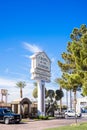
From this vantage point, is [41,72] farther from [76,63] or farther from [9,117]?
[76,63]

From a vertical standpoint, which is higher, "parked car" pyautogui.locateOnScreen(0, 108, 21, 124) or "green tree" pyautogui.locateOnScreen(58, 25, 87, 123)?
"green tree" pyautogui.locateOnScreen(58, 25, 87, 123)

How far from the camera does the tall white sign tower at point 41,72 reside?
46.7 metres

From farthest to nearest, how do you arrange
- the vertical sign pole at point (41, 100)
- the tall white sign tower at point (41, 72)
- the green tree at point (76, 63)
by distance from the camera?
Result: the vertical sign pole at point (41, 100) < the tall white sign tower at point (41, 72) < the green tree at point (76, 63)

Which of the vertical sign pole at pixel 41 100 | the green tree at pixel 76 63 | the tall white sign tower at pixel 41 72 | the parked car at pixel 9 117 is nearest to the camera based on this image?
the green tree at pixel 76 63

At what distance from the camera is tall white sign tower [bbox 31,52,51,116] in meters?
46.7

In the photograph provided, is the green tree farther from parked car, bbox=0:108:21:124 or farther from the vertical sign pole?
the vertical sign pole

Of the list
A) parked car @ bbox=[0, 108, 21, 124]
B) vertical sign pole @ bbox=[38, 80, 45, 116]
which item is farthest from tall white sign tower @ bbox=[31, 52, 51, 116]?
parked car @ bbox=[0, 108, 21, 124]

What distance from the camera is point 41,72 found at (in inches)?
1889

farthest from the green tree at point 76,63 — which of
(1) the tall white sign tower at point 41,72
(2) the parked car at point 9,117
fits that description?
(1) the tall white sign tower at point 41,72

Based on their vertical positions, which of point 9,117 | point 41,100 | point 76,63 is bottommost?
point 9,117

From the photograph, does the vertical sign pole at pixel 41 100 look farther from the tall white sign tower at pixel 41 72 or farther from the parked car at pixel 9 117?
the parked car at pixel 9 117

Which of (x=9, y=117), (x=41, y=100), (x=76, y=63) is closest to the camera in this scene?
(x=76, y=63)

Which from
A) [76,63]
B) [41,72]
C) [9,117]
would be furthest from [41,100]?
[76,63]

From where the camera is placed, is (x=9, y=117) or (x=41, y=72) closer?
(x=9, y=117)
